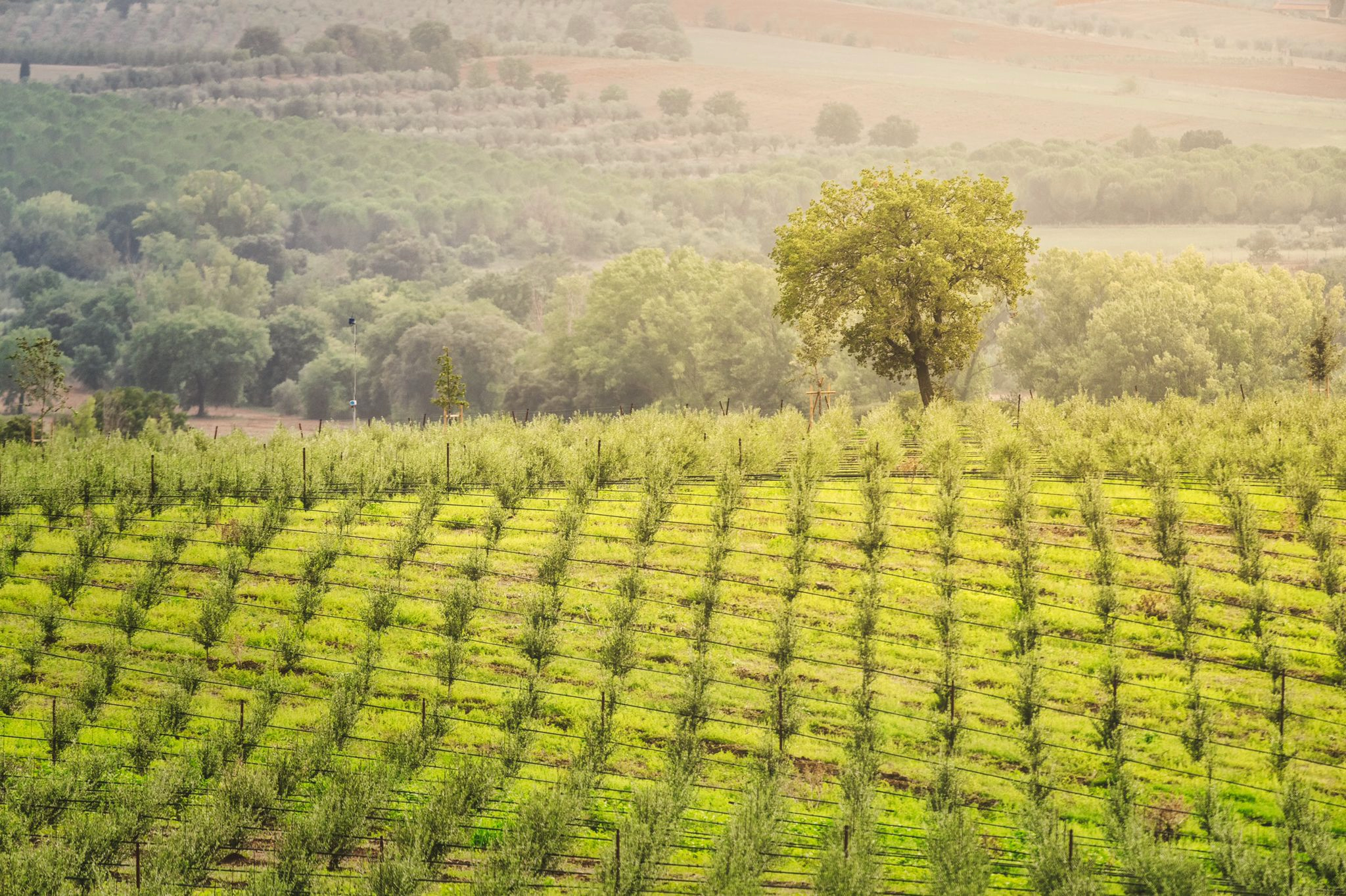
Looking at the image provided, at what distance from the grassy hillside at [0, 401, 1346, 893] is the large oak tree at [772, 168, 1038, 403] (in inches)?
403

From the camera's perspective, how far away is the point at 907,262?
43.7 metres

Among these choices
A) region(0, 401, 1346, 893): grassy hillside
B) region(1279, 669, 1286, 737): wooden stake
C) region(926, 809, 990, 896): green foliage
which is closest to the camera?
region(926, 809, 990, 896): green foliage

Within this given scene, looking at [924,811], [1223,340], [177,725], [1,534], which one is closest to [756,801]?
[924,811]

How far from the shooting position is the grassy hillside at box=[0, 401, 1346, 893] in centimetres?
2070

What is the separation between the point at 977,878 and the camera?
61.9 feet

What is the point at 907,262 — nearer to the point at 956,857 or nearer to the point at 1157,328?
the point at 956,857

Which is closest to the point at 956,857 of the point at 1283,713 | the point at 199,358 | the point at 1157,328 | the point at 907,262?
the point at 1283,713

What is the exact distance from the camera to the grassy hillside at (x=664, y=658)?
67.9ft

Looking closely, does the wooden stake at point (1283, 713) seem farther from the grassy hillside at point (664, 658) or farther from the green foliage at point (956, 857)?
the green foliage at point (956, 857)

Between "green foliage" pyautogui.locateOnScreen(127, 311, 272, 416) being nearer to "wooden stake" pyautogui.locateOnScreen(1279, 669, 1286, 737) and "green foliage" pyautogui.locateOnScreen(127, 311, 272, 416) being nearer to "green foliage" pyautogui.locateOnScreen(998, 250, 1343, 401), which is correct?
"green foliage" pyautogui.locateOnScreen(998, 250, 1343, 401)

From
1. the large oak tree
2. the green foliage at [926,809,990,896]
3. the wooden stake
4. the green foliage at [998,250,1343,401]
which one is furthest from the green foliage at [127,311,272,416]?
the wooden stake

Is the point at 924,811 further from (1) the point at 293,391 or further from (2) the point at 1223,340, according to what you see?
(1) the point at 293,391

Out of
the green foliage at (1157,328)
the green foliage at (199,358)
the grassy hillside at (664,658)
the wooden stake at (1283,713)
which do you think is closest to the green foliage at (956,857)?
the grassy hillside at (664,658)

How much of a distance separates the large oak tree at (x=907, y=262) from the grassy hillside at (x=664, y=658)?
10230 millimetres
